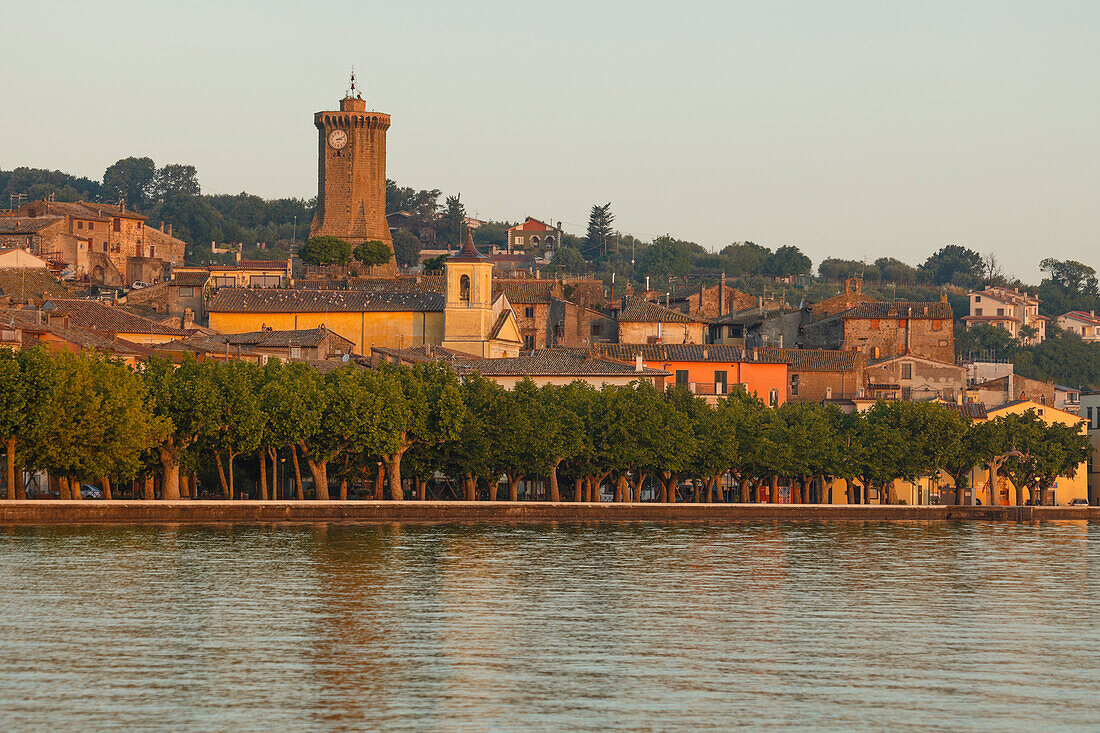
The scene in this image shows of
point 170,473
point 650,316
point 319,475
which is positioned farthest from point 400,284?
point 170,473

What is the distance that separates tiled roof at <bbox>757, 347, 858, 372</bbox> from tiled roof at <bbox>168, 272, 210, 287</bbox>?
102 feet

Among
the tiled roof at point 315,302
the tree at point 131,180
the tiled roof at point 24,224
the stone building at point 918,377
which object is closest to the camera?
the tiled roof at point 315,302

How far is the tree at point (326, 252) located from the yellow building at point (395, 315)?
18.4 m

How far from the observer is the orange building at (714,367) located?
79438mm

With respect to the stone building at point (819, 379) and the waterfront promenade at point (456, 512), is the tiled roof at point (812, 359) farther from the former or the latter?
the waterfront promenade at point (456, 512)

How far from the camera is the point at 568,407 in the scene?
64.3m

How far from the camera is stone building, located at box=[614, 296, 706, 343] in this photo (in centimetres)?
8900

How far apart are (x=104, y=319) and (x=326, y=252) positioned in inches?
1231

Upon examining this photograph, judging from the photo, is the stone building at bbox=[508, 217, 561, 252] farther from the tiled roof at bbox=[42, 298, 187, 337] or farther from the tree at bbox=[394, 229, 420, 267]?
the tiled roof at bbox=[42, 298, 187, 337]

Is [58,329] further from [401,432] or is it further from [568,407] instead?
[568,407]

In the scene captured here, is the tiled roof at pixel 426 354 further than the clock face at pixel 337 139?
No

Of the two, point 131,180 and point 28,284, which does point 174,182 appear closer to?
point 131,180

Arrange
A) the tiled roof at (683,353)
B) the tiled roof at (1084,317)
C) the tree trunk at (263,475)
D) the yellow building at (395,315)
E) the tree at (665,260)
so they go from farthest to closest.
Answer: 1. the tree at (665,260)
2. the tiled roof at (1084,317)
3. the yellow building at (395,315)
4. the tiled roof at (683,353)
5. the tree trunk at (263,475)

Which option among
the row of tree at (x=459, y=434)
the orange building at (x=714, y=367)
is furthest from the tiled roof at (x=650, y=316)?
the row of tree at (x=459, y=434)
